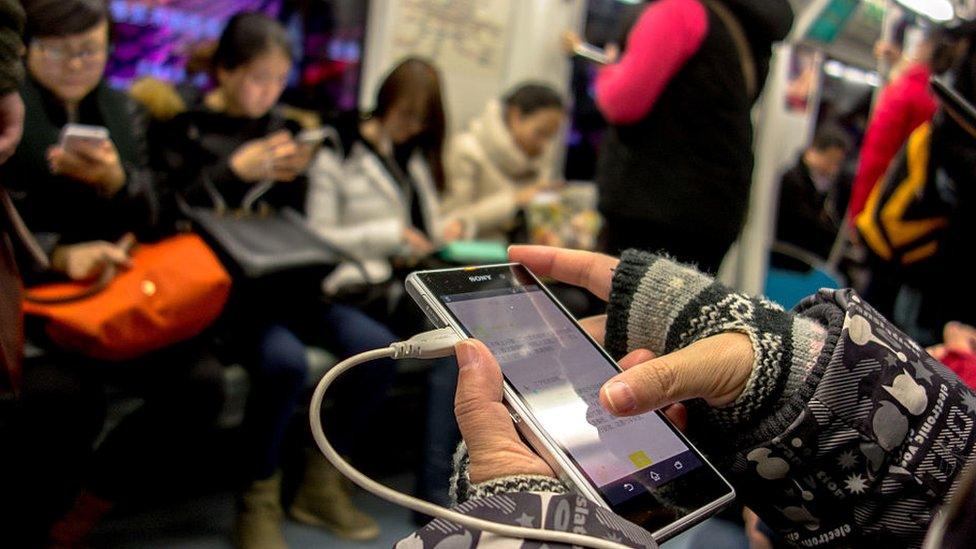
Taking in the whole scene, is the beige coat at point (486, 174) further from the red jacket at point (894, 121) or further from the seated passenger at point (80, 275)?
the seated passenger at point (80, 275)

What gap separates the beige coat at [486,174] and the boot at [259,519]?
5.12 feet

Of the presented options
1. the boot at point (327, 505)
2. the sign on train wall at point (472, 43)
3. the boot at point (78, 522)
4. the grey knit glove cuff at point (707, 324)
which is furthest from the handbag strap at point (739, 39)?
the boot at point (78, 522)

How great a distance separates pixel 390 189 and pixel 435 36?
46.4 inches

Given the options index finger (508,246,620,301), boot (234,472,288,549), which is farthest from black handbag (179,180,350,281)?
index finger (508,246,620,301)

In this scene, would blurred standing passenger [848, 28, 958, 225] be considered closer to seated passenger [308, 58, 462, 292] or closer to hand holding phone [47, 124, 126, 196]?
seated passenger [308, 58, 462, 292]

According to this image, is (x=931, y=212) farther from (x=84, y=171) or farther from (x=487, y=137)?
(x=84, y=171)

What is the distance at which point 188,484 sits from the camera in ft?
7.61

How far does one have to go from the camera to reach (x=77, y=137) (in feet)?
5.22

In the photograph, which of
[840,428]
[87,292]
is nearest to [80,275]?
[87,292]

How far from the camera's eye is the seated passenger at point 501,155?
3379 mm

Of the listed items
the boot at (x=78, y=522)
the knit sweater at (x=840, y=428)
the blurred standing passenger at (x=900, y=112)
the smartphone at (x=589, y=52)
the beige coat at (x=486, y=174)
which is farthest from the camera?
the smartphone at (x=589, y=52)

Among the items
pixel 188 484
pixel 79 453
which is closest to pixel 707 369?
pixel 79 453

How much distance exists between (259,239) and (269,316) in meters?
0.26

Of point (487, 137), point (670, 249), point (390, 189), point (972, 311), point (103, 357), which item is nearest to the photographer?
point (103, 357)
